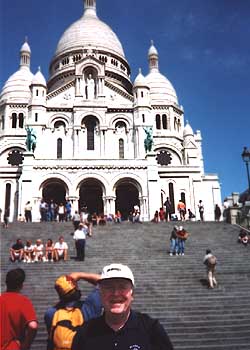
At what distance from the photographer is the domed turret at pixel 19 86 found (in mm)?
47622

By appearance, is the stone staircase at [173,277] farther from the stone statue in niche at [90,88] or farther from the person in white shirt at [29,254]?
the stone statue in niche at [90,88]

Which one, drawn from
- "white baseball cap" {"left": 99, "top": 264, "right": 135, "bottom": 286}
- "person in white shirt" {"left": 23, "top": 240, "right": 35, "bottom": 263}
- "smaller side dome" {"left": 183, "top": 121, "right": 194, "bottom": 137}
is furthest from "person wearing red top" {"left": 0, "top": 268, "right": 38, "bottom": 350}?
"smaller side dome" {"left": 183, "top": 121, "right": 194, "bottom": 137}

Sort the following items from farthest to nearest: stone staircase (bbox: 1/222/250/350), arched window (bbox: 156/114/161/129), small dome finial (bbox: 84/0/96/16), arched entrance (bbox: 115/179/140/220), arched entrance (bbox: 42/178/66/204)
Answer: small dome finial (bbox: 84/0/96/16) → arched window (bbox: 156/114/161/129) → arched entrance (bbox: 115/179/140/220) → arched entrance (bbox: 42/178/66/204) → stone staircase (bbox: 1/222/250/350)

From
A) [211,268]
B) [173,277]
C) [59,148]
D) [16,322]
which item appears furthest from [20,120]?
[16,322]


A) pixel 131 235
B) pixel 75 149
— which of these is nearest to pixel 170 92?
pixel 75 149

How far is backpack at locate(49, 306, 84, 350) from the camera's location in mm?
3980

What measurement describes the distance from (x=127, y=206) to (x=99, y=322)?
110 ft

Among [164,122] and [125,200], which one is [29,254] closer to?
[125,200]

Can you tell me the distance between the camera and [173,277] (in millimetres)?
13336

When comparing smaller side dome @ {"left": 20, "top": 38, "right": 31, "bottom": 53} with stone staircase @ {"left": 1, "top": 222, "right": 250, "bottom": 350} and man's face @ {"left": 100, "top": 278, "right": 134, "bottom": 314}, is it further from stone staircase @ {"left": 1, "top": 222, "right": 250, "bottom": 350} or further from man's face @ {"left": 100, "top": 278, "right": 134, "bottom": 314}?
man's face @ {"left": 100, "top": 278, "right": 134, "bottom": 314}

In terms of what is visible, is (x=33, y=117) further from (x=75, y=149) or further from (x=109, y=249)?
(x=109, y=249)

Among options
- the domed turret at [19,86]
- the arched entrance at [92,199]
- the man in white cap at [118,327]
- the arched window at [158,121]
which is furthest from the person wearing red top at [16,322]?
the domed turret at [19,86]

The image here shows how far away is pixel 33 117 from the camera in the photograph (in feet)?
125

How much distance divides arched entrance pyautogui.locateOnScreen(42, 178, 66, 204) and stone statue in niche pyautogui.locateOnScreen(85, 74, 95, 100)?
32.1ft
